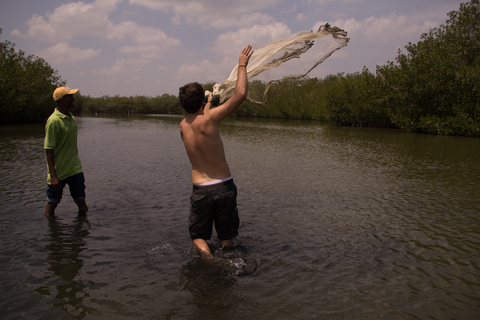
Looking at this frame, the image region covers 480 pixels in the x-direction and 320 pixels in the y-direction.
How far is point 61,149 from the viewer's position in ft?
18.0

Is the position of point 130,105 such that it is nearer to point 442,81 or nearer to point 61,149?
point 442,81

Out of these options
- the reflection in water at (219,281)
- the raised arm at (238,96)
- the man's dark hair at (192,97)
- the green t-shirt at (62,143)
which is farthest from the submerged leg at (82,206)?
the raised arm at (238,96)

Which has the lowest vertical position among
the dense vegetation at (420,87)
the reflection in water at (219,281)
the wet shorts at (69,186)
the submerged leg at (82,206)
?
the reflection in water at (219,281)

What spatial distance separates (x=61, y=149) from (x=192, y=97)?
121 inches

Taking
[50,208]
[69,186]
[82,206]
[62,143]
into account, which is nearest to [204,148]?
[62,143]

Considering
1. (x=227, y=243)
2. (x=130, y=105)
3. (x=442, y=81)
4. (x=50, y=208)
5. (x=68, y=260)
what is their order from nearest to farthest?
(x=227, y=243)
(x=68, y=260)
(x=50, y=208)
(x=442, y=81)
(x=130, y=105)

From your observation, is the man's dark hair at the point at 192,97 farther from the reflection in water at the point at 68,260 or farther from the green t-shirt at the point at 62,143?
the green t-shirt at the point at 62,143

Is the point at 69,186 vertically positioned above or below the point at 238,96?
below

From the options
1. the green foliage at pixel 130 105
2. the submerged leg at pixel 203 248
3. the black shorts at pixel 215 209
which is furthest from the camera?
the green foliage at pixel 130 105

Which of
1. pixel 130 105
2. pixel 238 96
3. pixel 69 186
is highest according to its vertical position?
pixel 130 105

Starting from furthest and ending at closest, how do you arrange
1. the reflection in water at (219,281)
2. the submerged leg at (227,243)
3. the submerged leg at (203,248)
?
the submerged leg at (227,243) < the submerged leg at (203,248) < the reflection in water at (219,281)

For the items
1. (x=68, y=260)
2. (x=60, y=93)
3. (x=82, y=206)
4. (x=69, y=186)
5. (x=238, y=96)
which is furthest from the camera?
(x=82, y=206)

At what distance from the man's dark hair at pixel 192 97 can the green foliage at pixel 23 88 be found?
38.0 metres

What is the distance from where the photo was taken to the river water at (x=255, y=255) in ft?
11.6
